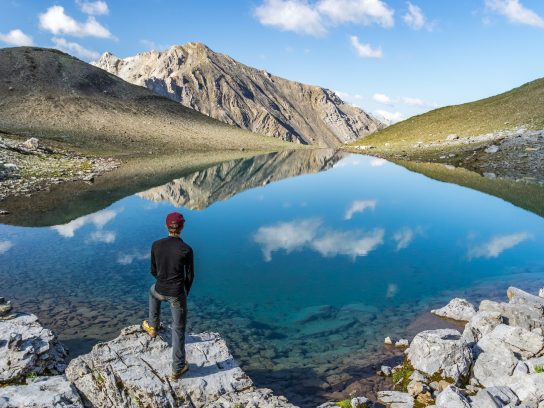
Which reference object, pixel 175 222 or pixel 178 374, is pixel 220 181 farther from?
pixel 178 374

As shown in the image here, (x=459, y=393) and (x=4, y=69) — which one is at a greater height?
(x=4, y=69)

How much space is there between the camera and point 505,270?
21.0m

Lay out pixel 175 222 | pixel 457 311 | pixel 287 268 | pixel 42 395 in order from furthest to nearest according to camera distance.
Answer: pixel 287 268
pixel 457 311
pixel 175 222
pixel 42 395

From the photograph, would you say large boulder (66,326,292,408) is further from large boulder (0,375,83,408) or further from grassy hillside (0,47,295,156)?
grassy hillside (0,47,295,156)

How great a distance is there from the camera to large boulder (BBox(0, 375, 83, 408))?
25.6ft

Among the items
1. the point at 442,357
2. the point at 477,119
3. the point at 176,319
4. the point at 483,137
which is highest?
the point at 477,119

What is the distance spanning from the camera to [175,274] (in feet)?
30.7

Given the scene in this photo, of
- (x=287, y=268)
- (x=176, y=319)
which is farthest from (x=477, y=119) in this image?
(x=176, y=319)

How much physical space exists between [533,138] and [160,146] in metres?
67.7

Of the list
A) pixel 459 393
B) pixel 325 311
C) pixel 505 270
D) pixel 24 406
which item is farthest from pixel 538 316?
pixel 24 406

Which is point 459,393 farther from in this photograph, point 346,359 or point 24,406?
point 24,406


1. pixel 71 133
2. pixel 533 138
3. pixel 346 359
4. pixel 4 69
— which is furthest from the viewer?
pixel 4 69

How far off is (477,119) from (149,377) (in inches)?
3895

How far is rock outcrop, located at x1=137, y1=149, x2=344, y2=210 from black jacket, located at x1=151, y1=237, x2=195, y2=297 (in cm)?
2706
